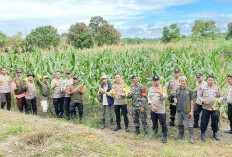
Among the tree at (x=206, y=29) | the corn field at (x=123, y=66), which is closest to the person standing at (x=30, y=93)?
the corn field at (x=123, y=66)

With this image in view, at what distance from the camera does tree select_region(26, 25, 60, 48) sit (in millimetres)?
23328

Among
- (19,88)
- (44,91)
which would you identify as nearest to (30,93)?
(19,88)

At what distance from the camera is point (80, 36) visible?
78.5 feet

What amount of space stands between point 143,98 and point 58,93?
2.95 metres

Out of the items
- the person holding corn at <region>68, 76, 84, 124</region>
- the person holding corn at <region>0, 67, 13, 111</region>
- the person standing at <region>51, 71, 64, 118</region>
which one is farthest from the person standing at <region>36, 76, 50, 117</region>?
the person holding corn at <region>0, 67, 13, 111</region>

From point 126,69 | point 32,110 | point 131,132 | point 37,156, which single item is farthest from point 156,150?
point 32,110

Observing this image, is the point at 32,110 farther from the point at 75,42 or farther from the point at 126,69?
the point at 75,42

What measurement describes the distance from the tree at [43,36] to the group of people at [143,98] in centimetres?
1620

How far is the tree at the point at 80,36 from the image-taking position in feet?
77.6

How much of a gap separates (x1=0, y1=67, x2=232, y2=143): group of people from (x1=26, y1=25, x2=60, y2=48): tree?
16.2 meters

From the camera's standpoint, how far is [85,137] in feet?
15.3

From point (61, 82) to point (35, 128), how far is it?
228 cm

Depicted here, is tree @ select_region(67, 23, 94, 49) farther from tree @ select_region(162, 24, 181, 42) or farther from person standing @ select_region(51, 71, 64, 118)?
person standing @ select_region(51, 71, 64, 118)

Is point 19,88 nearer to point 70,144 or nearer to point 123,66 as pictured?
point 123,66
